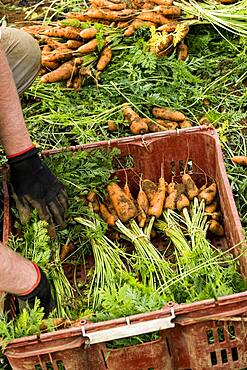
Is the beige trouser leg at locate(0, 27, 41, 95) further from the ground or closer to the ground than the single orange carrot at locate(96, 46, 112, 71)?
further from the ground

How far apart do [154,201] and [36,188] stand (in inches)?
20.7

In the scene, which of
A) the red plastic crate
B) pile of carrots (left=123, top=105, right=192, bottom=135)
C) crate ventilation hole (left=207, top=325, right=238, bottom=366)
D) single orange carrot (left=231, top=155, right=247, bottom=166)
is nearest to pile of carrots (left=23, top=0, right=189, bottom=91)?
pile of carrots (left=123, top=105, right=192, bottom=135)

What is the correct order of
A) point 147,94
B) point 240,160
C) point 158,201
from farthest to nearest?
point 147,94
point 240,160
point 158,201

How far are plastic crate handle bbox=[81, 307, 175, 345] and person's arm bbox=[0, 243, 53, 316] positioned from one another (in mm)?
302

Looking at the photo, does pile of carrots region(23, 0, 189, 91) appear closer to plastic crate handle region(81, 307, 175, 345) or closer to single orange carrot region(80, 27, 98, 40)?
single orange carrot region(80, 27, 98, 40)

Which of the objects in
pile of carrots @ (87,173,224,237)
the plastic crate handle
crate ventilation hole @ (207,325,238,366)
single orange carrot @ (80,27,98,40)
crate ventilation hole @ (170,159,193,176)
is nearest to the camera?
the plastic crate handle

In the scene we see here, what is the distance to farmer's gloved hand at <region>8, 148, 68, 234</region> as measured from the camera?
2.85m

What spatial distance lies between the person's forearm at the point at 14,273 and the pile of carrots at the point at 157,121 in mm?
1247

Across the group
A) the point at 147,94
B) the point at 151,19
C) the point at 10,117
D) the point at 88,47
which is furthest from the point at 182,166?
the point at 151,19

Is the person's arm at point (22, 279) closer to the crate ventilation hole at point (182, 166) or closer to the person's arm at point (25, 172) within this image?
the person's arm at point (25, 172)

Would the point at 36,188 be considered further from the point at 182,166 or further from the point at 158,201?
the point at 182,166

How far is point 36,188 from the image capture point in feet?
9.36

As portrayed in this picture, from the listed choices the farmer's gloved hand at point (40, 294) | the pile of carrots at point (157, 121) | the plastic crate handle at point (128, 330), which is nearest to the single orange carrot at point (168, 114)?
the pile of carrots at point (157, 121)

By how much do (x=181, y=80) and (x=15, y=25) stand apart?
1422 millimetres
